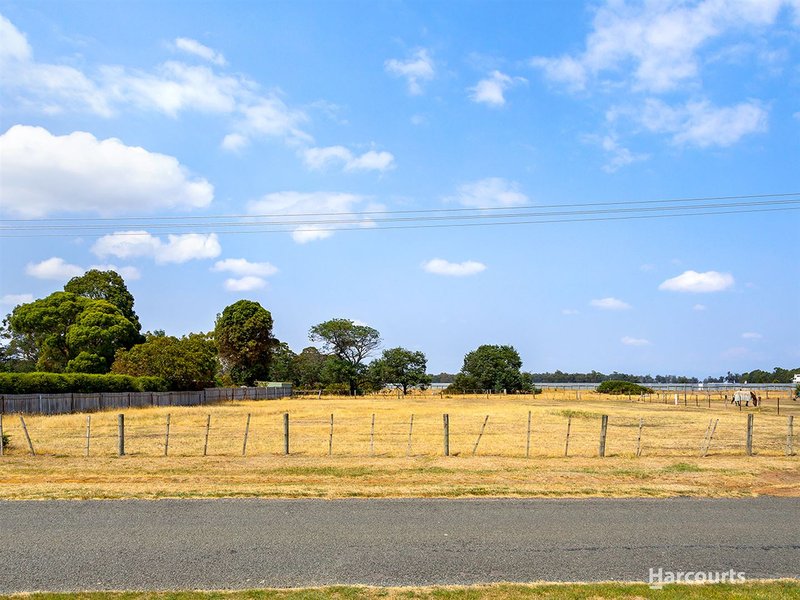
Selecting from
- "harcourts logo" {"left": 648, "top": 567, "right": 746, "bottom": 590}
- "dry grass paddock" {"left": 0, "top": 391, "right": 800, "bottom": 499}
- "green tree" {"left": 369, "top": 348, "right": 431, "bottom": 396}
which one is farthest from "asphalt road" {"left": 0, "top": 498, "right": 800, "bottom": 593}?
"green tree" {"left": 369, "top": 348, "right": 431, "bottom": 396}

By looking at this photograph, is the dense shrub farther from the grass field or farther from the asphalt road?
the grass field

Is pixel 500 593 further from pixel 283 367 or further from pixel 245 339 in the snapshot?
pixel 283 367

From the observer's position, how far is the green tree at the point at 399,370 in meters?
115

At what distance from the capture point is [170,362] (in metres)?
64.0

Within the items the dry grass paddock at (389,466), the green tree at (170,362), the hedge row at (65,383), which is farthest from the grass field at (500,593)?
the green tree at (170,362)

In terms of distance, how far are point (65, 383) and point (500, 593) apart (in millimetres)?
49141

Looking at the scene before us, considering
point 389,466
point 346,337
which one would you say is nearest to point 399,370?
point 346,337

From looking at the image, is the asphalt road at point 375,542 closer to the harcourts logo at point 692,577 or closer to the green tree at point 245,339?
the harcourts logo at point 692,577

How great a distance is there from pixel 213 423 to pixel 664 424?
31.0 meters

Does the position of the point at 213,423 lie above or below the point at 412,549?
below

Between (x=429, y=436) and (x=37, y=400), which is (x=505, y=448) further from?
(x=37, y=400)

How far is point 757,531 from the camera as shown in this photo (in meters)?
11.9

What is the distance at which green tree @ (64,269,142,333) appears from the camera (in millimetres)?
75500

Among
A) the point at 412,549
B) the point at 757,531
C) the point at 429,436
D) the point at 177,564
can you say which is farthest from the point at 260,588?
the point at 429,436
